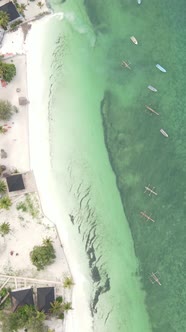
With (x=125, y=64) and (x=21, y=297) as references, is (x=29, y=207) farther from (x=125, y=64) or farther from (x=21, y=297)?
(x=125, y=64)

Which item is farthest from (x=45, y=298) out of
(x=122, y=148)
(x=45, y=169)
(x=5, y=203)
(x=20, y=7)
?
(x=20, y=7)

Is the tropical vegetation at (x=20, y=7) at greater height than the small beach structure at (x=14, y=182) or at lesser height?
greater

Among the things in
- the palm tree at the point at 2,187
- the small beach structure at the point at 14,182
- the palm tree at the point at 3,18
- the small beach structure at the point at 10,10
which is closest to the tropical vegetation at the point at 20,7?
the small beach structure at the point at 10,10

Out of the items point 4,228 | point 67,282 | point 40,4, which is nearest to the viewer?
point 67,282

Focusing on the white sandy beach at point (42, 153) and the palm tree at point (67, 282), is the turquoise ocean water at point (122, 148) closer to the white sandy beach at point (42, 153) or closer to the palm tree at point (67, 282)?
the white sandy beach at point (42, 153)

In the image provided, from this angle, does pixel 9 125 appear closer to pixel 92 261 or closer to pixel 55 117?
pixel 55 117

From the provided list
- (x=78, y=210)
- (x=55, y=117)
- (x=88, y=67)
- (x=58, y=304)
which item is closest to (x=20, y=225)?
(x=78, y=210)

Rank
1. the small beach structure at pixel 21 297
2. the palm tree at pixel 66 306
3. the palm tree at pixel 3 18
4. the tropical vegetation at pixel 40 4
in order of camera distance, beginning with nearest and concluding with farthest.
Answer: the small beach structure at pixel 21 297
the palm tree at pixel 66 306
the palm tree at pixel 3 18
the tropical vegetation at pixel 40 4
